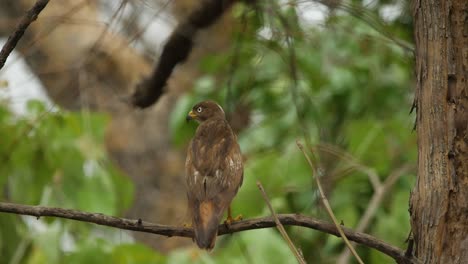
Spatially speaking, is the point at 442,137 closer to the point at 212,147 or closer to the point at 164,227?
the point at 164,227

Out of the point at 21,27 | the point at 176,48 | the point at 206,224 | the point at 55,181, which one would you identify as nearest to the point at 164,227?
the point at 206,224

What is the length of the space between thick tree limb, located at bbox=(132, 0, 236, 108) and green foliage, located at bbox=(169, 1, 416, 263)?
265 millimetres

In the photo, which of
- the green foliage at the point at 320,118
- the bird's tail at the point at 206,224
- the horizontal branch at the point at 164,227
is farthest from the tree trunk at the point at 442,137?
the green foliage at the point at 320,118

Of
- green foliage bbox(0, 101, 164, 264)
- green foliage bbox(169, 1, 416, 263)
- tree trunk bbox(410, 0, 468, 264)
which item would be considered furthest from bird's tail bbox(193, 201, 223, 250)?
green foliage bbox(0, 101, 164, 264)

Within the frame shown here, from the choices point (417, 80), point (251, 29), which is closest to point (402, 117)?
point (251, 29)

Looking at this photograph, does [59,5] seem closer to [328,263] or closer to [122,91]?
[122,91]

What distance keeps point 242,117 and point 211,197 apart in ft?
12.5

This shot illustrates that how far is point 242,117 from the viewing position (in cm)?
815

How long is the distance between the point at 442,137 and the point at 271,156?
3.00 meters

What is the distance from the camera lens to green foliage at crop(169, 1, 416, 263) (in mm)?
5781

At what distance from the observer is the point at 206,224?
13.7ft

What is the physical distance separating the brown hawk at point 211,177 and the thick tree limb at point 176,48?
1.33ft

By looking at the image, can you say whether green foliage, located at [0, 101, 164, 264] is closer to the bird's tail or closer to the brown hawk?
the brown hawk

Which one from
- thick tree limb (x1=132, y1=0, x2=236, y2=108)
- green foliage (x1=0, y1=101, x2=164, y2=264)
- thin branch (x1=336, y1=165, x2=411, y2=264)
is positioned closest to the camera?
thick tree limb (x1=132, y1=0, x2=236, y2=108)
